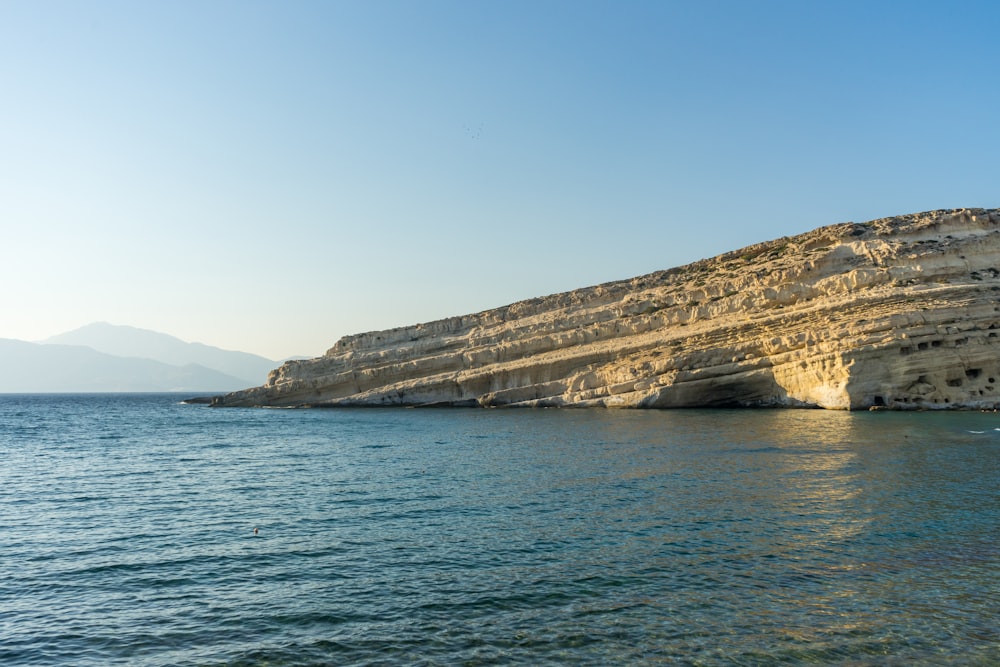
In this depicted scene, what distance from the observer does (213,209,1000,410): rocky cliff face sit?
4053 centimetres

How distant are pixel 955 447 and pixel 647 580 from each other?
783 inches

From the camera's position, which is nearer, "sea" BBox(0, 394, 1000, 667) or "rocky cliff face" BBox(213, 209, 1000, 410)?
"sea" BBox(0, 394, 1000, 667)

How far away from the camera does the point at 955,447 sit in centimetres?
2445

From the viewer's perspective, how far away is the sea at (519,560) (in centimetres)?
855

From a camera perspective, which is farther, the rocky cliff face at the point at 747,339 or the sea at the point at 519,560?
the rocky cliff face at the point at 747,339

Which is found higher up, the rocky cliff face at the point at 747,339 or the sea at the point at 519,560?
the rocky cliff face at the point at 747,339

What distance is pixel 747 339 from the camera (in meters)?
47.1

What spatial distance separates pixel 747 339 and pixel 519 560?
39.4 meters

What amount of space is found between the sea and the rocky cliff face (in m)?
17.2

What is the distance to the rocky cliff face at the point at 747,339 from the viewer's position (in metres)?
40.5

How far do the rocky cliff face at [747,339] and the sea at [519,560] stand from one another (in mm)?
17156

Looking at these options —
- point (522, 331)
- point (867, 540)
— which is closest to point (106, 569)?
point (867, 540)

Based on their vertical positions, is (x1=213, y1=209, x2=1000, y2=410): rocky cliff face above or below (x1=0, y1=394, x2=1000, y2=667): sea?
above

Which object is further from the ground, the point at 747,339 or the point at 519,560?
the point at 747,339
